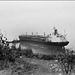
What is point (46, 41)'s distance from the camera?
104 feet

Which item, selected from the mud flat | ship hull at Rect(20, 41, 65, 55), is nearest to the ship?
ship hull at Rect(20, 41, 65, 55)

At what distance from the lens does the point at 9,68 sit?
72.6 ft

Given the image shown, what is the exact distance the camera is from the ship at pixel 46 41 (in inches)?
1230

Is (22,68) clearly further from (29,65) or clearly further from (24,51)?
(24,51)

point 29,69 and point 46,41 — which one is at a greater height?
point 46,41

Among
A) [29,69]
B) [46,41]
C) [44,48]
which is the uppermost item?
[46,41]

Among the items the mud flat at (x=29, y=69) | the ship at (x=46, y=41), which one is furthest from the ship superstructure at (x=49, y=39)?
the mud flat at (x=29, y=69)

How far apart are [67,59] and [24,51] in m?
12.9

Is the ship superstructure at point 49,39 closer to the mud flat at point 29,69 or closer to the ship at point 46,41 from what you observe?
the ship at point 46,41

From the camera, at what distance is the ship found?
1230 inches

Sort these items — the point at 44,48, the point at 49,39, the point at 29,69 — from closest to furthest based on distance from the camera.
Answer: the point at 29,69 → the point at 44,48 → the point at 49,39

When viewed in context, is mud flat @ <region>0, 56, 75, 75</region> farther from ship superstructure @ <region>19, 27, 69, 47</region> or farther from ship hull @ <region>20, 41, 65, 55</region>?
ship superstructure @ <region>19, 27, 69, 47</region>

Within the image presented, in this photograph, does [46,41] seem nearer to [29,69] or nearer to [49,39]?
[49,39]

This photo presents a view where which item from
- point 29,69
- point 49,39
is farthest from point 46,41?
point 29,69
